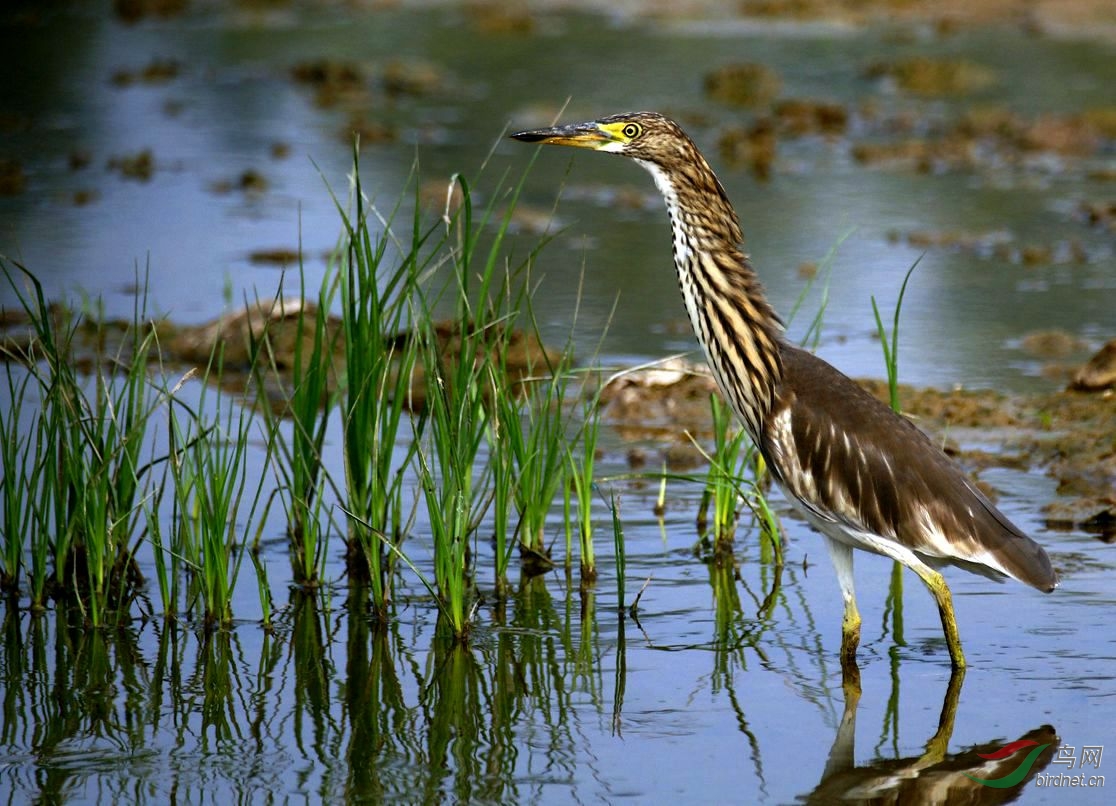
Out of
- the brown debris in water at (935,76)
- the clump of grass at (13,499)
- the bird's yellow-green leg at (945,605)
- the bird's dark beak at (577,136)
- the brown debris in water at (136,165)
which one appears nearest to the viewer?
the bird's yellow-green leg at (945,605)

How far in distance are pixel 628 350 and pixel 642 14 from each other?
60.8 feet

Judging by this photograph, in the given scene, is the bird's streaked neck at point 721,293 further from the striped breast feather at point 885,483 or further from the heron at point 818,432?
the striped breast feather at point 885,483

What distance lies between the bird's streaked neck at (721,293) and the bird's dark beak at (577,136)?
0.64 feet

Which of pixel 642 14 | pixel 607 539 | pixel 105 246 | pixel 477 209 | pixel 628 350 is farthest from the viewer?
pixel 642 14

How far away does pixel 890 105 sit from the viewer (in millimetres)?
19594

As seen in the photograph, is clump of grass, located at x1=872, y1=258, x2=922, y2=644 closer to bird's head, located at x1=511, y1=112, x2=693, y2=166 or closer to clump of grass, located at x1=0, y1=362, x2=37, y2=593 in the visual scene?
bird's head, located at x1=511, y1=112, x2=693, y2=166

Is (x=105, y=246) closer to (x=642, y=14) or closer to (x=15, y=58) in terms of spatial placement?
(x=15, y=58)

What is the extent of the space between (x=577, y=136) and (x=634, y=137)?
243mm

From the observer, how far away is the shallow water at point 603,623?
196 inches

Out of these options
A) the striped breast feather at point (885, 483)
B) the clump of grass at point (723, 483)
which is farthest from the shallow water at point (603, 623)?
the striped breast feather at point (885, 483)

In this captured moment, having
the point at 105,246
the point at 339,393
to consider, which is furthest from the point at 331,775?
the point at 105,246

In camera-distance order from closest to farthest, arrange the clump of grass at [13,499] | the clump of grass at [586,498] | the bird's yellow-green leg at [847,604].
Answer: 1. the bird's yellow-green leg at [847,604]
2. the clump of grass at [13,499]
3. the clump of grass at [586,498]

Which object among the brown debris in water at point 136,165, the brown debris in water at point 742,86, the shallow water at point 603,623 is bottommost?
the shallow water at point 603,623

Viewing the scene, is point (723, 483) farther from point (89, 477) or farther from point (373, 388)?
point (89, 477)
